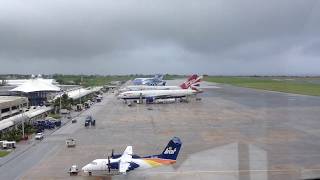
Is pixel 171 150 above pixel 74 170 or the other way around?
above

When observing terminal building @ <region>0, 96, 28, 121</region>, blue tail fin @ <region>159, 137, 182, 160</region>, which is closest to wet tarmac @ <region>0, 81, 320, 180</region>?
blue tail fin @ <region>159, 137, 182, 160</region>

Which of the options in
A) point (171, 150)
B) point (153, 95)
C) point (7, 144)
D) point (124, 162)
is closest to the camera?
point (124, 162)

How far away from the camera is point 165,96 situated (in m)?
74.4

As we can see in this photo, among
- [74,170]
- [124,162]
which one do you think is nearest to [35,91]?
[74,170]

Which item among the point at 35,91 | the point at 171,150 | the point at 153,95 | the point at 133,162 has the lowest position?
the point at 133,162

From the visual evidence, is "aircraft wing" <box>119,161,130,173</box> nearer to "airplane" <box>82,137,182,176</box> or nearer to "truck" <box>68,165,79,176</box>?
"airplane" <box>82,137,182,176</box>

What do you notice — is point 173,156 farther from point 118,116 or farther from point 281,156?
point 118,116

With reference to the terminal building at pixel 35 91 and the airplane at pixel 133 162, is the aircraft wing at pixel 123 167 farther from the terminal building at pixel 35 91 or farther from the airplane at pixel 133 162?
the terminal building at pixel 35 91

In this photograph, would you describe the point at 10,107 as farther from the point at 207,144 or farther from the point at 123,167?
the point at 123,167

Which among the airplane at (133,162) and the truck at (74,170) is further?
the truck at (74,170)

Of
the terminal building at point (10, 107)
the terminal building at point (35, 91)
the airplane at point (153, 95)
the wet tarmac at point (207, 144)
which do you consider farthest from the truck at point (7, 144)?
the airplane at point (153, 95)

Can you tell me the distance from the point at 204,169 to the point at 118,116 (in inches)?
1182

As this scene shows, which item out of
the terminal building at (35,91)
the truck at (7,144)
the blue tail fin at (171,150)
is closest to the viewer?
the blue tail fin at (171,150)

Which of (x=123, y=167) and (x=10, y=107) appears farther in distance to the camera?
(x=10, y=107)
